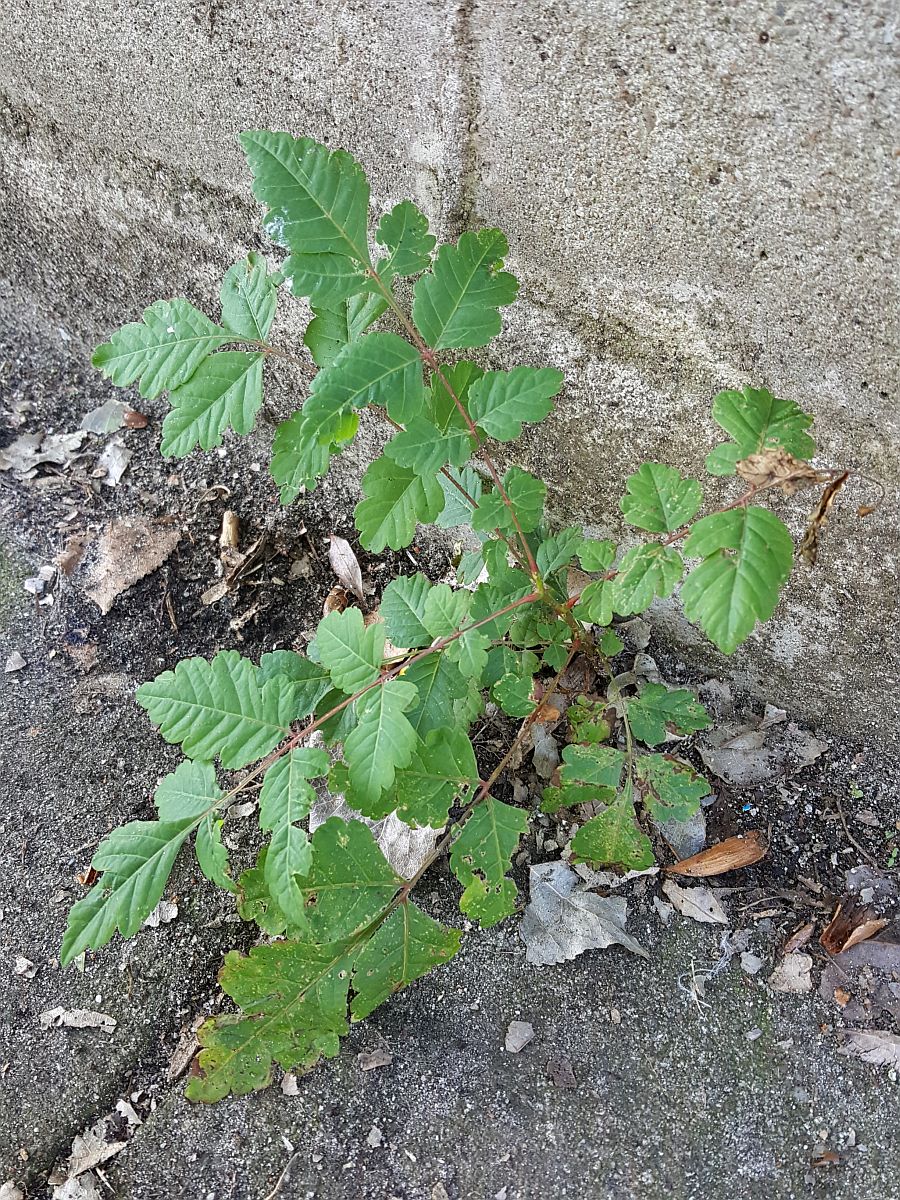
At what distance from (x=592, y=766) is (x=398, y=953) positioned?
48 cm

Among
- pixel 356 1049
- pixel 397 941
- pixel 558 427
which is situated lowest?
pixel 356 1049

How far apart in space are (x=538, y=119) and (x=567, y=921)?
1488mm

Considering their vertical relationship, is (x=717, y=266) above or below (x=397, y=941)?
above

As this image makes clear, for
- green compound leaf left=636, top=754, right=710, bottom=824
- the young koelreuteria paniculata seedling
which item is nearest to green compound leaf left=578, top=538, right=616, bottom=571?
the young koelreuteria paniculata seedling

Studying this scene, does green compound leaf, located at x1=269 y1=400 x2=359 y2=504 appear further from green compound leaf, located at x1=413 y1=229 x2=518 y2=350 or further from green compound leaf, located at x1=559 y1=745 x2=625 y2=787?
green compound leaf, located at x1=559 y1=745 x2=625 y2=787

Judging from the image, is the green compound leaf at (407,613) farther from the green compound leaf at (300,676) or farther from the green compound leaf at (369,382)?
the green compound leaf at (369,382)

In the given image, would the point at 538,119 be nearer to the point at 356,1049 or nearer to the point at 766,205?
the point at 766,205

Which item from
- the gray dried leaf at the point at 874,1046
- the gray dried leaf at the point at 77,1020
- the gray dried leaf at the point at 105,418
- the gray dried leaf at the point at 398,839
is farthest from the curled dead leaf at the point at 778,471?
the gray dried leaf at the point at 105,418

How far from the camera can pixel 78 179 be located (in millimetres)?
2307

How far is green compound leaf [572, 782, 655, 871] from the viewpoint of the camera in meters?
1.63

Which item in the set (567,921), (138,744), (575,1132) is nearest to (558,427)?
(567,921)

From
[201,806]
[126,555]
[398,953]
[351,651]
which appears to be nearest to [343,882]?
[398,953]

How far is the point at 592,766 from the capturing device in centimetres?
166

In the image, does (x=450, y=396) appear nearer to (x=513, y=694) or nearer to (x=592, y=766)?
(x=513, y=694)
